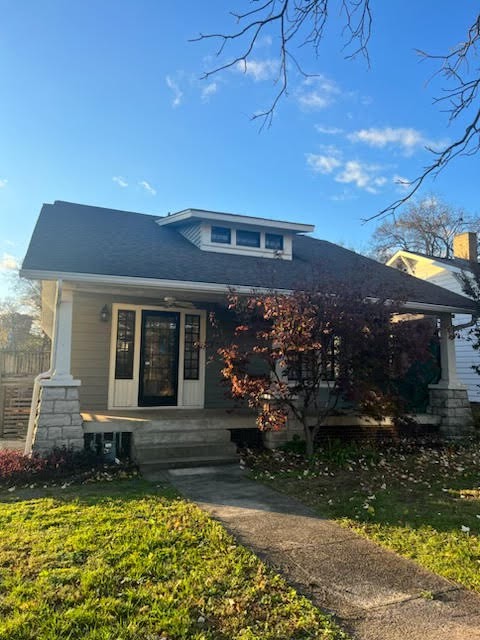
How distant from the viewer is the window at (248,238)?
10562 mm

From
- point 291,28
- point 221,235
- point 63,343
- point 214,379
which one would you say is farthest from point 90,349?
point 291,28

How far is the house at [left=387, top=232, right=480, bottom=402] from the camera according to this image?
14898 mm

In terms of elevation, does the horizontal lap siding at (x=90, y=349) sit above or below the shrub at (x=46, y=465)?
above

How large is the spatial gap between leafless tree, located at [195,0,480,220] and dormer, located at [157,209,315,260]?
20.1ft

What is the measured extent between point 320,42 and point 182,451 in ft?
18.0

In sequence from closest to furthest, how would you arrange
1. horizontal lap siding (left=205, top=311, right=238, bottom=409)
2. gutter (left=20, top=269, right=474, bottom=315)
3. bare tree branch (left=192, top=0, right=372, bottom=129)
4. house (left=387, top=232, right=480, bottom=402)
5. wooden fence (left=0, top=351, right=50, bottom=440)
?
bare tree branch (left=192, top=0, right=372, bottom=129)
gutter (left=20, top=269, right=474, bottom=315)
horizontal lap siding (left=205, top=311, right=238, bottom=409)
wooden fence (left=0, top=351, right=50, bottom=440)
house (left=387, top=232, right=480, bottom=402)

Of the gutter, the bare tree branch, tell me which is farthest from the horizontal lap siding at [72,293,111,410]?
the bare tree branch

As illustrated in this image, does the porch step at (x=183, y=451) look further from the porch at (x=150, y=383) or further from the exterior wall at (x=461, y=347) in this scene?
the exterior wall at (x=461, y=347)

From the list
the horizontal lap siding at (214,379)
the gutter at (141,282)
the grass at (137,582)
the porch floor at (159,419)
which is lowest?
the grass at (137,582)

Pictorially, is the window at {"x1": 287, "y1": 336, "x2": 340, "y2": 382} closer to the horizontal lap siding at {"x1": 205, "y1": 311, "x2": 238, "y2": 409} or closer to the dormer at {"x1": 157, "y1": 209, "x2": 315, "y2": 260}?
the horizontal lap siding at {"x1": 205, "y1": 311, "x2": 238, "y2": 409}

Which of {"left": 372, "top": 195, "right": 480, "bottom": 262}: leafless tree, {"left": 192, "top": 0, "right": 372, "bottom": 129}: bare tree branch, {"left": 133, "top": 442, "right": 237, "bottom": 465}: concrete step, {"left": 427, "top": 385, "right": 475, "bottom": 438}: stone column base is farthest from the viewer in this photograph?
{"left": 372, "top": 195, "right": 480, "bottom": 262}: leafless tree

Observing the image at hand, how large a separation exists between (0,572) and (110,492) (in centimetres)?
213

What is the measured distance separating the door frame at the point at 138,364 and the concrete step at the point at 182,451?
6.62 ft

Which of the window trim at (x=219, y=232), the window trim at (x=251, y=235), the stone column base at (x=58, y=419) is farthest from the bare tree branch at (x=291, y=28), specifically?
the window trim at (x=251, y=235)
